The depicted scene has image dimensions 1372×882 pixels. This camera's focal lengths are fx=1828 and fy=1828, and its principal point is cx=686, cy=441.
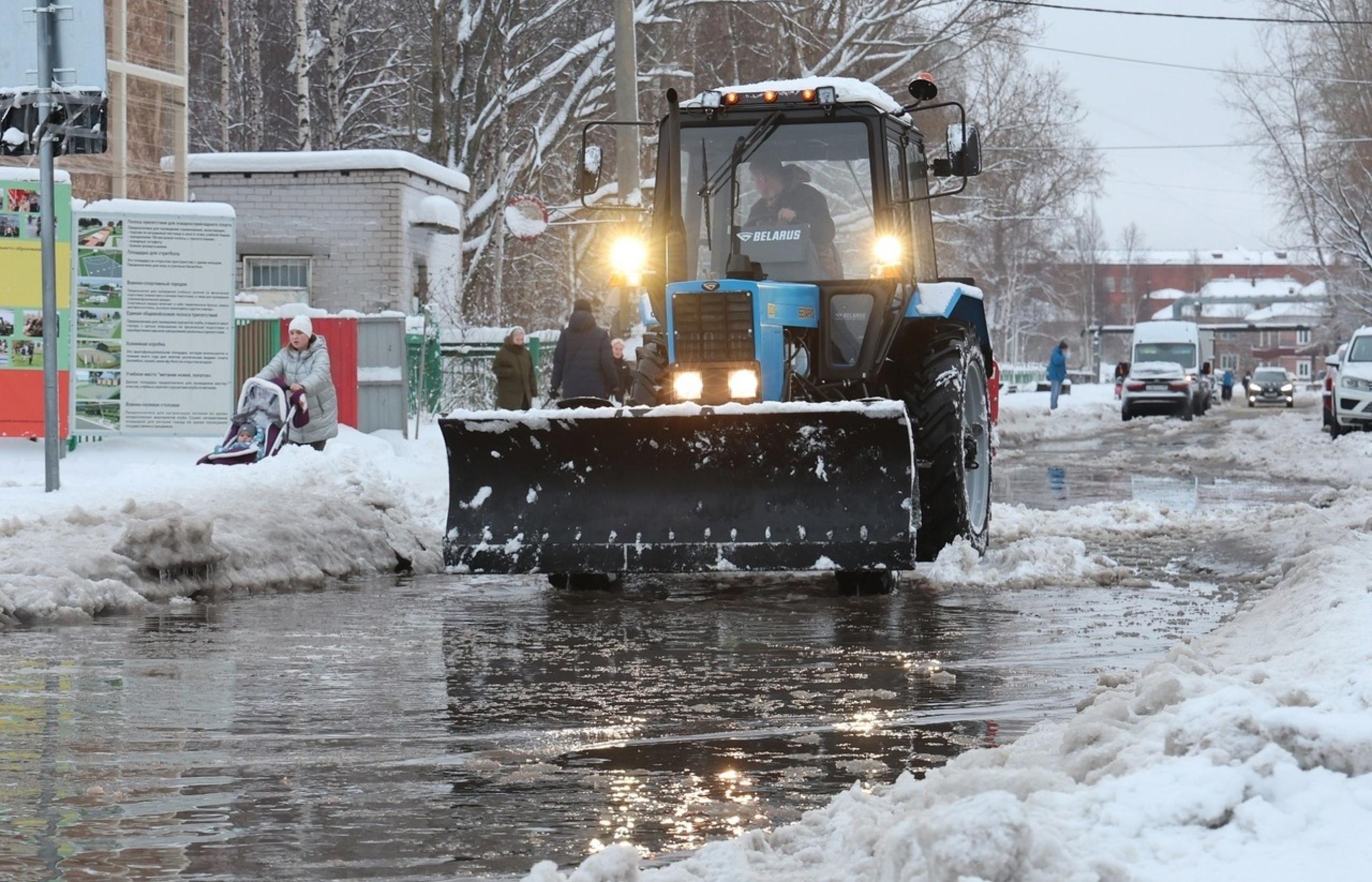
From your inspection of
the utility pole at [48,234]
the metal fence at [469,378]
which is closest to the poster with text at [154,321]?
the utility pole at [48,234]

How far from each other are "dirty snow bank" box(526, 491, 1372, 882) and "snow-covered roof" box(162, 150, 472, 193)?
73.3ft

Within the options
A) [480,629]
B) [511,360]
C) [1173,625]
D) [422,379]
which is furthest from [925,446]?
[422,379]

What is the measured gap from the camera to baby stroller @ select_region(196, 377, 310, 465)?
1339cm

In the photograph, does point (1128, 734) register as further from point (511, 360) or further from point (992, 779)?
point (511, 360)

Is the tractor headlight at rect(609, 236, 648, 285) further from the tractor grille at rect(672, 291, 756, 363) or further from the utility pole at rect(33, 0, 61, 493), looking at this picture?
the utility pole at rect(33, 0, 61, 493)

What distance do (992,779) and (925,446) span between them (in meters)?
6.01

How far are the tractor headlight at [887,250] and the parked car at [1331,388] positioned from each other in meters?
19.4

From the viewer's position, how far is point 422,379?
21000 millimetres

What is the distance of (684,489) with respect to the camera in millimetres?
9195

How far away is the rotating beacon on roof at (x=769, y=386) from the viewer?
356 inches

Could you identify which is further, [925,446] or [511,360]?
[511,360]

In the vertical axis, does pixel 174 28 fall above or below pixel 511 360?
above

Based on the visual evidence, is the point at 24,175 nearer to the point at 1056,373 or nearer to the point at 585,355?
the point at 585,355

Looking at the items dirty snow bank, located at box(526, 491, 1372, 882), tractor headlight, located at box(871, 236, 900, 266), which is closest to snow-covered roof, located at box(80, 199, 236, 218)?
tractor headlight, located at box(871, 236, 900, 266)
